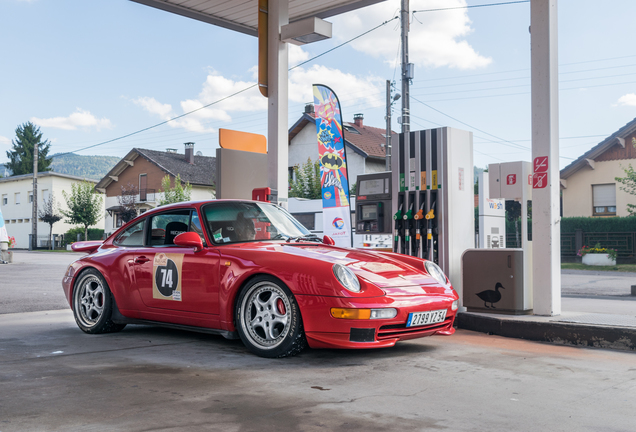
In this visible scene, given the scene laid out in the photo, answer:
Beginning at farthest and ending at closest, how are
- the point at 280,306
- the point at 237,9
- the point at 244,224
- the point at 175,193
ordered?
the point at 175,193
the point at 237,9
the point at 244,224
the point at 280,306

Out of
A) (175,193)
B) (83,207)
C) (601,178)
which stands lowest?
(83,207)

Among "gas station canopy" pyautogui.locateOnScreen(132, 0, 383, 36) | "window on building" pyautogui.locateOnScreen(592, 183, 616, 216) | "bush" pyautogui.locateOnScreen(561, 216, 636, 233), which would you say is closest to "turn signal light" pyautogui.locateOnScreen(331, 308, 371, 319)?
"gas station canopy" pyautogui.locateOnScreen(132, 0, 383, 36)

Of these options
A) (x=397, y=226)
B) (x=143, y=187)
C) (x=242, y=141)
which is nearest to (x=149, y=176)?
(x=143, y=187)

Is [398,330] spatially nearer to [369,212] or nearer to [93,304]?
[93,304]

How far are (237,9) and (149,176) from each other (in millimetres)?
44043

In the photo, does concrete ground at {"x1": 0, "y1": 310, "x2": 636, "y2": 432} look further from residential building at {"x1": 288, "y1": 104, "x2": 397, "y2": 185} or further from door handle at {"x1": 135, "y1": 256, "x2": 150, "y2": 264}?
residential building at {"x1": 288, "y1": 104, "x2": 397, "y2": 185}

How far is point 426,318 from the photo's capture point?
4895 mm

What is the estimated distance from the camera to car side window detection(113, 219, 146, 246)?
6234mm

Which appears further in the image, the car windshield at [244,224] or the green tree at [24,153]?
the green tree at [24,153]

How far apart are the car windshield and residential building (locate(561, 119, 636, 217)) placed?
27.9 m

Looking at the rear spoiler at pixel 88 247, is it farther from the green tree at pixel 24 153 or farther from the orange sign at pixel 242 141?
the green tree at pixel 24 153

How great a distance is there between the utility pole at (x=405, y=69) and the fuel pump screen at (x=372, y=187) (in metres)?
11.7

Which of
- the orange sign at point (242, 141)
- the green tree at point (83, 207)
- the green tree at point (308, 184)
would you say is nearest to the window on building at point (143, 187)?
the green tree at point (83, 207)

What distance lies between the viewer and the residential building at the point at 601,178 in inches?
1170
